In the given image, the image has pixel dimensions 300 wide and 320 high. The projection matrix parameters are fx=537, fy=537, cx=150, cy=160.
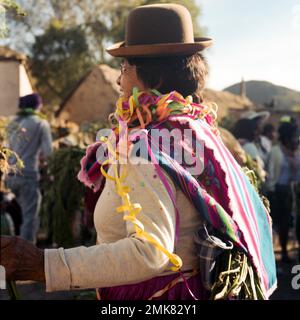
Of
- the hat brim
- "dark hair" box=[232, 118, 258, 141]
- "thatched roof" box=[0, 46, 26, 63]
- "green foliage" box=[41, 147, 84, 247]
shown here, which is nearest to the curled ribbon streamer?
the hat brim

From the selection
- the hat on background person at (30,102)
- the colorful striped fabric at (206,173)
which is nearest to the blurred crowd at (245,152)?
the hat on background person at (30,102)

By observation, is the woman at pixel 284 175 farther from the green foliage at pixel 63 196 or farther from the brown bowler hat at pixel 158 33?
the brown bowler hat at pixel 158 33

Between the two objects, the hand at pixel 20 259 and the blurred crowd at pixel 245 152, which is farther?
the blurred crowd at pixel 245 152

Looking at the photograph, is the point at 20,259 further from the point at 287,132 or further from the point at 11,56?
the point at 11,56

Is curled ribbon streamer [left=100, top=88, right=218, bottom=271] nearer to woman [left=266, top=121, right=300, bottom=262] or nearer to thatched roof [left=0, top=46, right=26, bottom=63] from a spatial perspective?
woman [left=266, top=121, right=300, bottom=262]

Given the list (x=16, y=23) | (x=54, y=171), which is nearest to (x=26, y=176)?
(x=54, y=171)

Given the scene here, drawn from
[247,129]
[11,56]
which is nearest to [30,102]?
[247,129]

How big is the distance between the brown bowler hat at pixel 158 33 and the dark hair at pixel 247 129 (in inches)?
179

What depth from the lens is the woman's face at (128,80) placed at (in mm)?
1814

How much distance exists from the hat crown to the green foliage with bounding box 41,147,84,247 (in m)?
3.62

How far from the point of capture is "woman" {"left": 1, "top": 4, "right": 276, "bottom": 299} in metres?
1.51

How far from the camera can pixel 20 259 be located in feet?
4.87

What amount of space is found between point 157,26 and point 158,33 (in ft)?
0.09

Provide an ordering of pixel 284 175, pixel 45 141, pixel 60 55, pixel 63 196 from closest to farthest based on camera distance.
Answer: pixel 63 196
pixel 45 141
pixel 284 175
pixel 60 55
